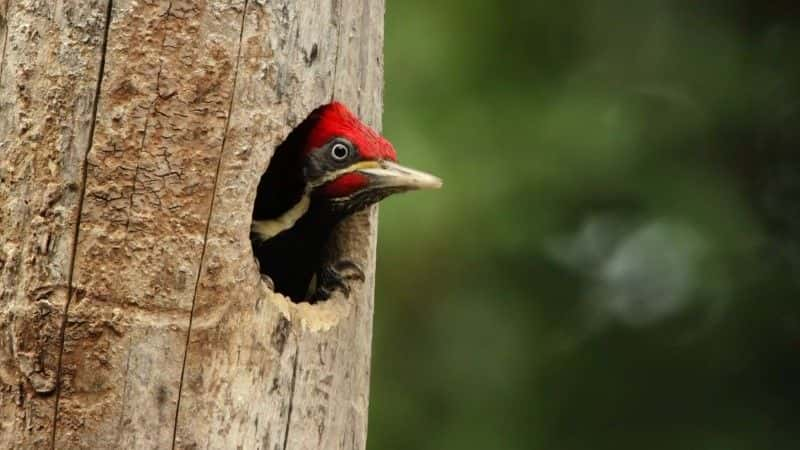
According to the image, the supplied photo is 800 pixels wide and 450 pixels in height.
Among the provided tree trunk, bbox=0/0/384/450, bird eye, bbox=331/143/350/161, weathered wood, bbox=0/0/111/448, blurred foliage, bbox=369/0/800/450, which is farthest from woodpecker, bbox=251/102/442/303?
blurred foliage, bbox=369/0/800/450

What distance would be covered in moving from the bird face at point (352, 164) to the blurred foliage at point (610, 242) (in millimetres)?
2183

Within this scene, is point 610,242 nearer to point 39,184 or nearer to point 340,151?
Result: point 340,151

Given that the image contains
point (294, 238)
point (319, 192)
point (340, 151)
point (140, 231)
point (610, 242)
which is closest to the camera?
point (140, 231)

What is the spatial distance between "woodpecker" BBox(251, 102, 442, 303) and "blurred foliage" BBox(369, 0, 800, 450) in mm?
1959

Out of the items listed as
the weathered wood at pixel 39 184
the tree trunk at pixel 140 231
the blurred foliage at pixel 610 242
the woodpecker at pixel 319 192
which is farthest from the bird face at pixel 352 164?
the blurred foliage at pixel 610 242

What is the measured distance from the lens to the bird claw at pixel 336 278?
4.05 metres

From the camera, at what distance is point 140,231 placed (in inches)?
143

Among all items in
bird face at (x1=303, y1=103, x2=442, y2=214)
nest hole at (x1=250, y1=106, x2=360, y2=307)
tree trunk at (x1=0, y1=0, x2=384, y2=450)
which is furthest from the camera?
nest hole at (x1=250, y1=106, x2=360, y2=307)

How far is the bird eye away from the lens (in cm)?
406

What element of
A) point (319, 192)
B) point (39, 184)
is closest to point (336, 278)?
point (319, 192)

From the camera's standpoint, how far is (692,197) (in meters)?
6.81

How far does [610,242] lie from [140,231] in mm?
3809

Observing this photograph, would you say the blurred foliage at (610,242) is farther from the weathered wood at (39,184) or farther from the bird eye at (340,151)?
the weathered wood at (39,184)

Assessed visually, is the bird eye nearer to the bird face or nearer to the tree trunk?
the bird face
